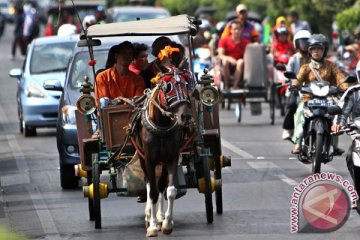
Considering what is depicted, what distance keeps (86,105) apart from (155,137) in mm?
1254

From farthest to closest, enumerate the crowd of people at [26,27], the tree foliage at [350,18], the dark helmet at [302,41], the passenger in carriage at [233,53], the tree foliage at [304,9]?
the crowd of people at [26,27] < the tree foliage at [304,9] < the tree foliage at [350,18] < the passenger in carriage at [233,53] < the dark helmet at [302,41]

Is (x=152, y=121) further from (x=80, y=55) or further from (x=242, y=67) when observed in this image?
(x=242, y=67)

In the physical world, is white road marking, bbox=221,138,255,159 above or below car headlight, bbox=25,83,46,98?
below

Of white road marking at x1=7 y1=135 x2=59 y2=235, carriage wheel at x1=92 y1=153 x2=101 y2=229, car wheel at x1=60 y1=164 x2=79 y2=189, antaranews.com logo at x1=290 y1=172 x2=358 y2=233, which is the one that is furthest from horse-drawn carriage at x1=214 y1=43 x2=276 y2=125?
antaranews.com logo at x1=290 y1=172 x2=358 y2=233

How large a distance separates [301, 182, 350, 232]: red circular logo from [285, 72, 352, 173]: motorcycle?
4501 mm

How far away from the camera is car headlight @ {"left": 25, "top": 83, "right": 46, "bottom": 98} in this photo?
22734 millimetres

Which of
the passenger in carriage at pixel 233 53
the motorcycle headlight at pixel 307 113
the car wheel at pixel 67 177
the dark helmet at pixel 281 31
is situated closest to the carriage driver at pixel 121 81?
the car wheel at pixel 67 177

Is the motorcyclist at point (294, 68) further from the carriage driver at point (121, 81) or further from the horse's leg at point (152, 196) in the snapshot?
the horse's leg at point (152, 196)

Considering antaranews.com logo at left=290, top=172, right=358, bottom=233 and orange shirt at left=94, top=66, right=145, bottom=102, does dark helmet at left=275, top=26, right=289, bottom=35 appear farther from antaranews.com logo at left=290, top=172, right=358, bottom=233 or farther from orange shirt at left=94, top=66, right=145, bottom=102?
antaranews.com logo at left=290, top=172, right=358, bottom=233

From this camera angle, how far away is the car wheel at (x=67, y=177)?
15.6m

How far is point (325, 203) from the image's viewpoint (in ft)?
35.9

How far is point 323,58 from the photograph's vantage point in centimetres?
1648

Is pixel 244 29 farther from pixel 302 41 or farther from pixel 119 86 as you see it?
pixel 119 86

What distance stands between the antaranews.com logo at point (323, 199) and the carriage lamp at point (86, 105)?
2.52 m
